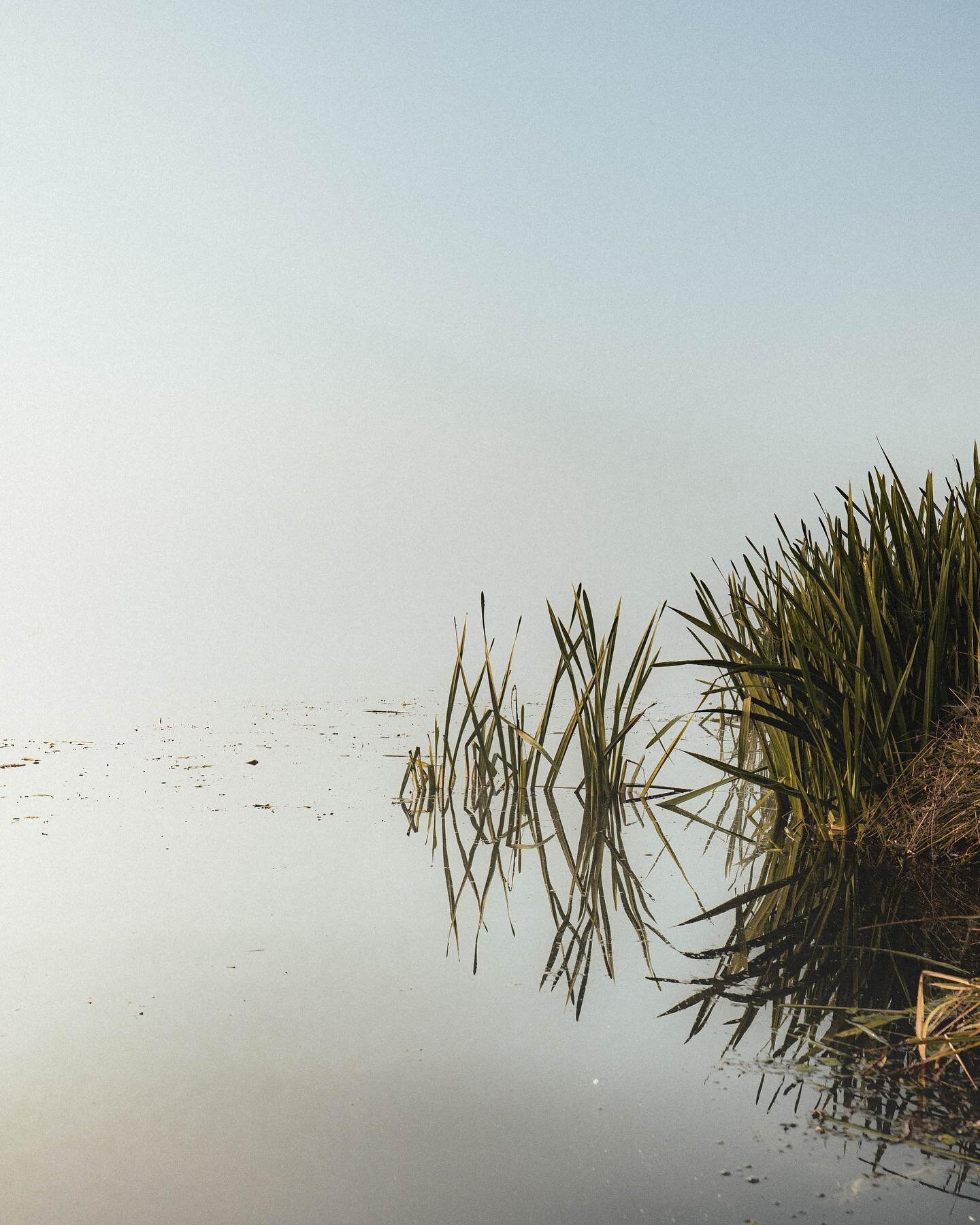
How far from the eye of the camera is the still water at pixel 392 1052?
1.45 metres

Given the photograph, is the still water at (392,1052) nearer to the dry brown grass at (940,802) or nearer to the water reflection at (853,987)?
the water reflection at (853,987)

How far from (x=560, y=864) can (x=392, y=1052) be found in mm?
1589

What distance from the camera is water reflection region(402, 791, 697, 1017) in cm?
257

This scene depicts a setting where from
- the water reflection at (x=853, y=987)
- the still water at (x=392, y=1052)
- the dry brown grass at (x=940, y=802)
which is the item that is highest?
the dry brown grass at (x=940, y=802)

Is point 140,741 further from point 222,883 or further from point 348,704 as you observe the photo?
point 222,883

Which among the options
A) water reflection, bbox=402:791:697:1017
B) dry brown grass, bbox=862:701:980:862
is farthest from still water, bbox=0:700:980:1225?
dry brown grass, bbox=862:701:980:862

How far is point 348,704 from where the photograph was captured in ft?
27.8

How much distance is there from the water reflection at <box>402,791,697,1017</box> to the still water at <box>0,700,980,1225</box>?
16mm

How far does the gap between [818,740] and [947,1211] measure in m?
2.17

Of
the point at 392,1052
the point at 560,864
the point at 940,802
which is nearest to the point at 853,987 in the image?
the point at 392,1052

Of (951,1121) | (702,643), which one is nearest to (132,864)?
(702,643)

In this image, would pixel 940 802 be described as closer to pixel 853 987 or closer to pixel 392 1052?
pixel 853 987

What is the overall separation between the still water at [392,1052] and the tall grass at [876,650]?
533 mm

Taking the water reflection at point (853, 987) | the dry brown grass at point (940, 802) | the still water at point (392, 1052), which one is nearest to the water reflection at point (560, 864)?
the still water at point (392, 1052)
